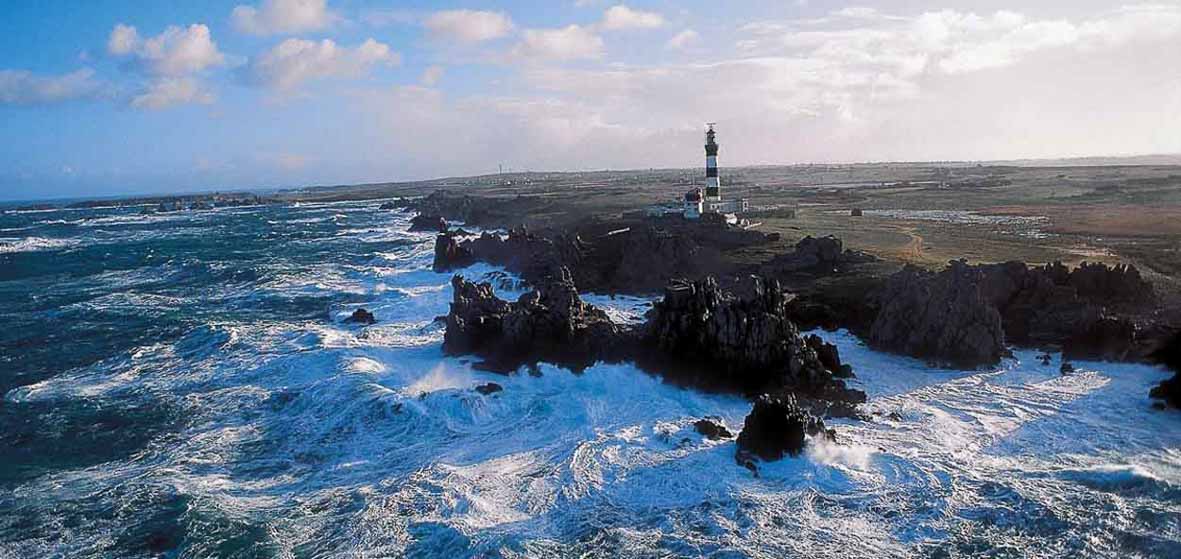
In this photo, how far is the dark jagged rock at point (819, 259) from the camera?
35094 millimetres

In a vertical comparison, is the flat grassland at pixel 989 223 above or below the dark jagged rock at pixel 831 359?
above

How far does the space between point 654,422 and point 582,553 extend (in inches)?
252

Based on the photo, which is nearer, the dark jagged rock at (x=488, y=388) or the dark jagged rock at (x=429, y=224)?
the dark jagged rock at (x=488, y=388)

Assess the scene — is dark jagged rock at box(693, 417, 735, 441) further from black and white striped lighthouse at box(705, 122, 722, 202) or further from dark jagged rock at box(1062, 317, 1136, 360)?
black and white striped lighthouse at box(705, 122, 722, 202)

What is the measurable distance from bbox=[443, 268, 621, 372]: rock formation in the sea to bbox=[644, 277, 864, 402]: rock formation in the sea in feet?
6.67

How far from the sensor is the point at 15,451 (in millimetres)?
18688

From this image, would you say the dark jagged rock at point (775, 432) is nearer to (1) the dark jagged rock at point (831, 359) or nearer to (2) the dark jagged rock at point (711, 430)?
(2) the dark jagged rock at point (711, 430)

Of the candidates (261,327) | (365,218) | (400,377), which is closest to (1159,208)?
(400,377)

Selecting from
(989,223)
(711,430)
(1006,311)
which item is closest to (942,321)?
(1006,311)

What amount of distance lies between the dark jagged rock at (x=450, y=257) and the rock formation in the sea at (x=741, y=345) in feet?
83.7

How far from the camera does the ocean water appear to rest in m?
13.4

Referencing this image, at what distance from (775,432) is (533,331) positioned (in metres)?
10.2

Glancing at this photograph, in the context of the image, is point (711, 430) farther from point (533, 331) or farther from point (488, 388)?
point (533, 331)

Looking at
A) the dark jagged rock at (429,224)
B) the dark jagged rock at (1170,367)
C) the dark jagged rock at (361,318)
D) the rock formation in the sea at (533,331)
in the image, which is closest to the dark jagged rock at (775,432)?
the rock formation in the sea at (533,331)
